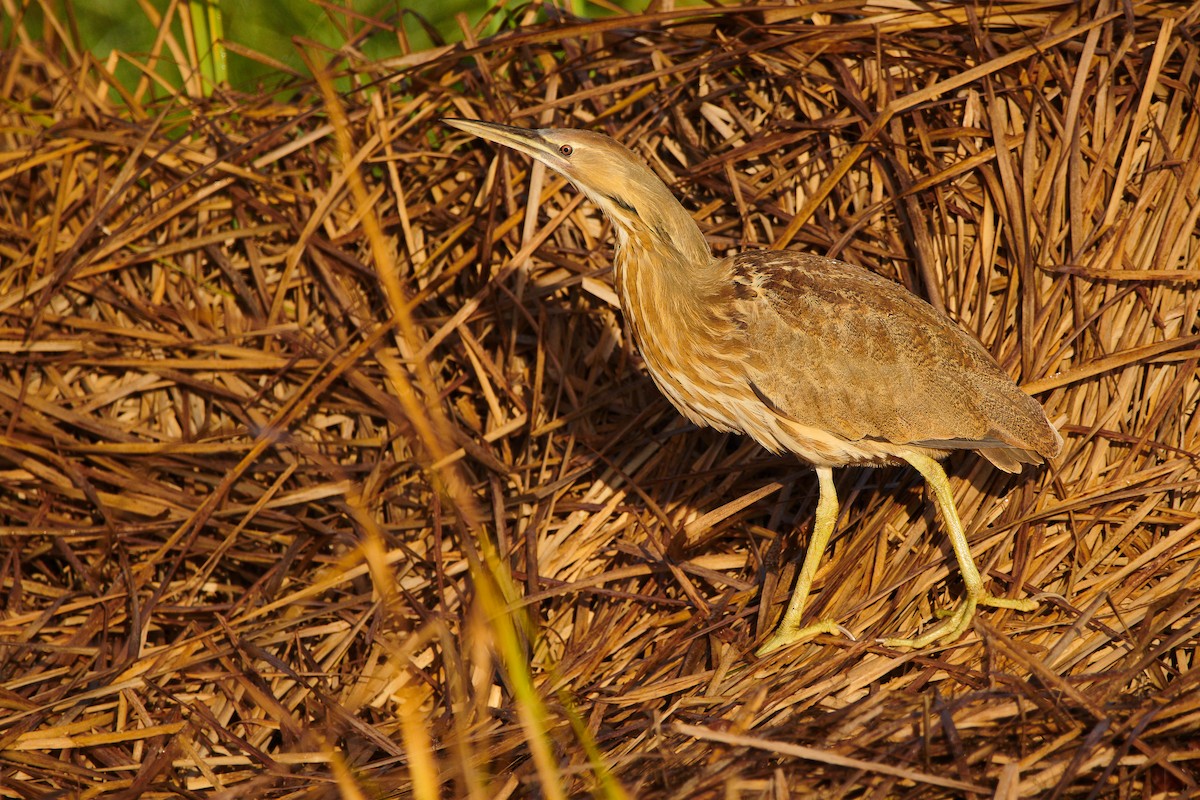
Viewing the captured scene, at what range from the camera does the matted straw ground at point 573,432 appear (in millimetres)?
1910

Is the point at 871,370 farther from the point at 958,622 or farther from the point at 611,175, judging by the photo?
the point at 611,175

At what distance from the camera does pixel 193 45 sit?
3236 millimetres

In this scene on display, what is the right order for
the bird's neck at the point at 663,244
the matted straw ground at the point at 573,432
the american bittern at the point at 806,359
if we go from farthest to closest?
the bird's neck at the point at 663,244 → the american bittern at the point at 806,359 → the matted straw ground at the point at 573,432

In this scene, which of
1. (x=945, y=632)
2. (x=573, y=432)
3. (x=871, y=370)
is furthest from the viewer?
(x=573, y=432)

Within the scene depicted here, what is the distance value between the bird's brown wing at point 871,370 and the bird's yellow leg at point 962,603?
112 mm

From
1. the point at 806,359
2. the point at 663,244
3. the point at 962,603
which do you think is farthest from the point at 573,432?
the point at 962,603

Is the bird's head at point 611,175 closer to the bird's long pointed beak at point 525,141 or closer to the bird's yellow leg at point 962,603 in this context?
the bird's long pointed beak at point 525,141

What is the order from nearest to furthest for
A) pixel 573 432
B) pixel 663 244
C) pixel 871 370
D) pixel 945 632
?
pixel 945 632
pixel 871 370
pixel 663 244
pixel 573 432

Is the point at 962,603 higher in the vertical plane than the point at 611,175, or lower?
lower

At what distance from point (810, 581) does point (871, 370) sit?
1.37ft

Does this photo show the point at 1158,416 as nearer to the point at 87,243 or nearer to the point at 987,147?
the point at 987,147

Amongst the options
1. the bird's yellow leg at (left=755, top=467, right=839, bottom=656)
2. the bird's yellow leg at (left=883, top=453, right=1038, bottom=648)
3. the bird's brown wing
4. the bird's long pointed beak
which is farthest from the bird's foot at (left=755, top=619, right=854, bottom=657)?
the bird's long pointed beak

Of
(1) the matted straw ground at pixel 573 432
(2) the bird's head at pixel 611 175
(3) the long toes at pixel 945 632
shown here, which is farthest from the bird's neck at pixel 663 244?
(3) the long toes at pixel 945 632

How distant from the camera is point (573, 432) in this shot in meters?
2.59
